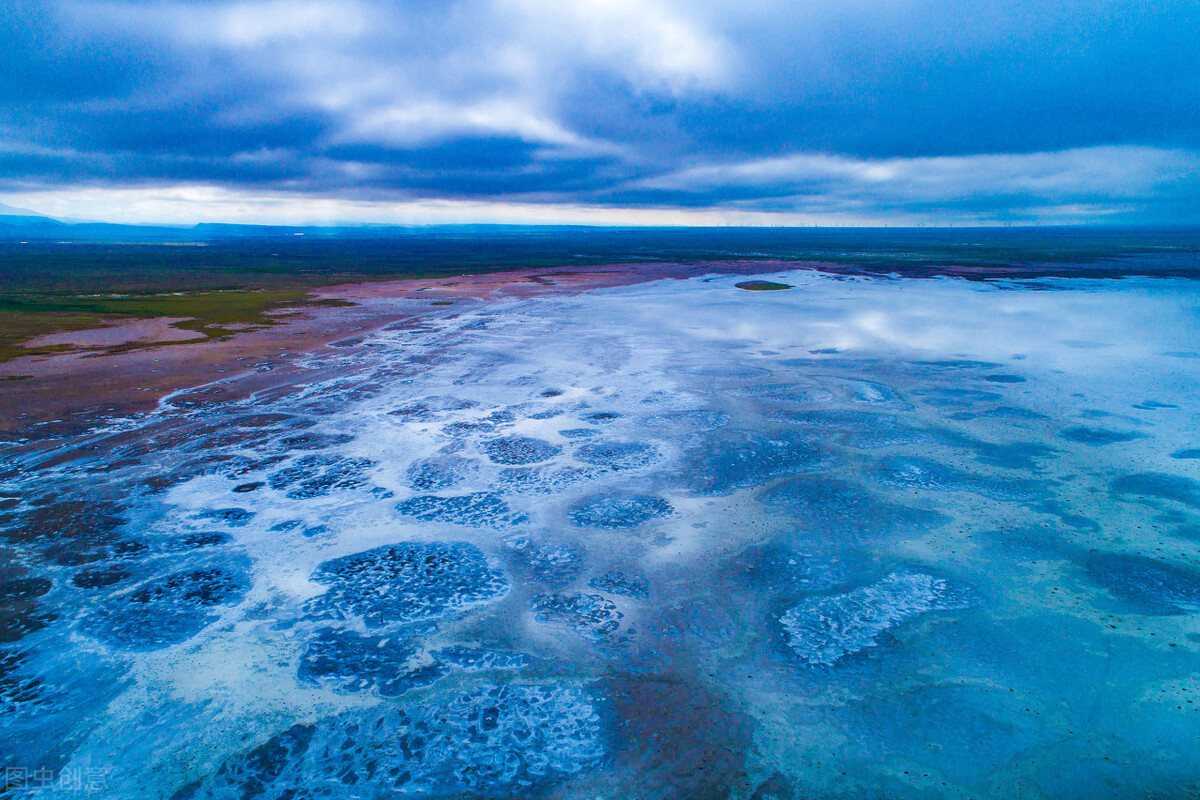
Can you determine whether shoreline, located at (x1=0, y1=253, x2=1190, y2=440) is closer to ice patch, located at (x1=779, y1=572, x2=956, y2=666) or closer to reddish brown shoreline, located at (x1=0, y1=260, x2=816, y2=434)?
reddish brown shoreline, located at (x1=0, y1=260, x2=816, y2=434)

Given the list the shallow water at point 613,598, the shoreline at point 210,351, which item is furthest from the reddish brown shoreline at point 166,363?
the shallow water at point 613,598

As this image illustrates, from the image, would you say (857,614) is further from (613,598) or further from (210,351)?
(210,351)

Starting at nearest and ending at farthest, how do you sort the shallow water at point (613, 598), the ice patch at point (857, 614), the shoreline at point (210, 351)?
1. the shallow water at point (613, 598)
2. the ice patch at point (857, 614)
3. the shoreline at point (210, 351)

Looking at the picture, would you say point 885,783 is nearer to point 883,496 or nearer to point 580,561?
point 580,561

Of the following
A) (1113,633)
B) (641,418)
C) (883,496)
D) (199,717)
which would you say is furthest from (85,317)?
(1113,633)

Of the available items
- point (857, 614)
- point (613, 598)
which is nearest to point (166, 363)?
point (613, 598)

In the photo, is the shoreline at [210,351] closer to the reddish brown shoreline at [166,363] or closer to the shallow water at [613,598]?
the reddish brown shoreline at [166,363]

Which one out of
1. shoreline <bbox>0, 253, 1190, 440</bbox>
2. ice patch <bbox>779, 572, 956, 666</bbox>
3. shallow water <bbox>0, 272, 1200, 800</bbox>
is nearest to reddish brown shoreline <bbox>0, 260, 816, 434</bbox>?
shoreline <bbox>0, 253, 1190, 440</bbox>

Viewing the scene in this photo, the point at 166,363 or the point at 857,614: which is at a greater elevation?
the point at 166,363
